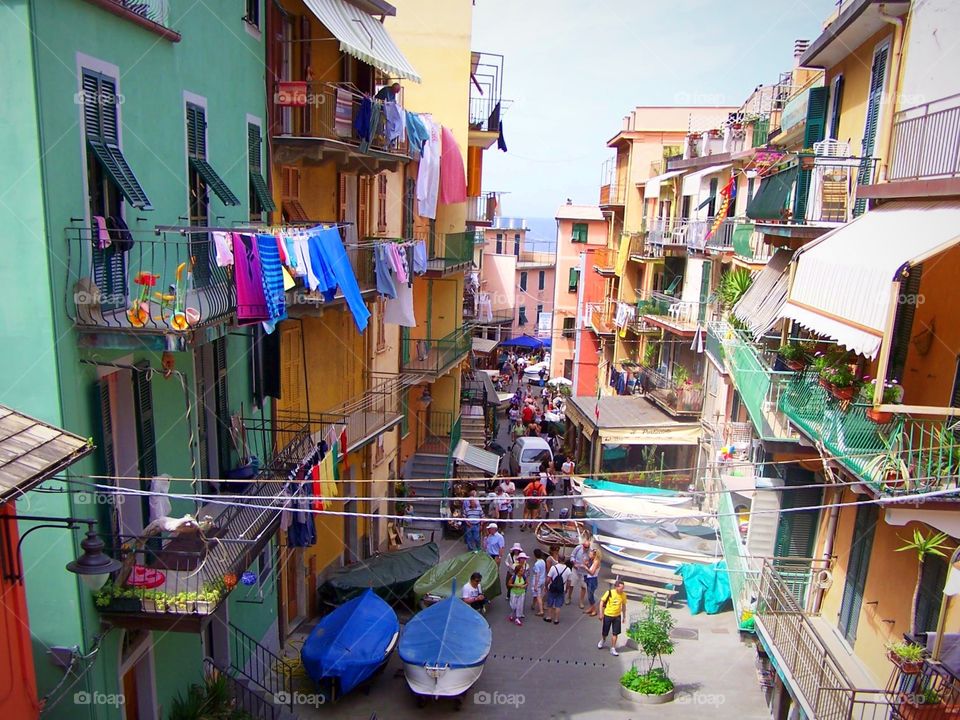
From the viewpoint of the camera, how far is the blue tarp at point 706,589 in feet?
61.8

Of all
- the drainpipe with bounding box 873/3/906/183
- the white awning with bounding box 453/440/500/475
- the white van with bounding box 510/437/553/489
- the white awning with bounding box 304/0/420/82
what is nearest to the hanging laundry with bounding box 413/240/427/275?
the white awning with bounding box 304/0/420/82

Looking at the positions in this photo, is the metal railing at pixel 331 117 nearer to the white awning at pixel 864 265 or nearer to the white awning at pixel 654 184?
the white awning at pixel 864 265

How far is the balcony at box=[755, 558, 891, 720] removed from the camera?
34.1ft

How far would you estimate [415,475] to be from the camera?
87.9 ft

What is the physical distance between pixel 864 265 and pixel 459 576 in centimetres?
1203

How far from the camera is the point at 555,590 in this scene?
18516mm

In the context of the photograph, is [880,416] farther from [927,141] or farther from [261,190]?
[261,190]

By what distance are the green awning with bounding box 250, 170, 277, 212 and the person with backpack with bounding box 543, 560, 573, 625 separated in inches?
422

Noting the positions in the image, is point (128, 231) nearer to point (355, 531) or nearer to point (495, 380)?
point (355, 531)

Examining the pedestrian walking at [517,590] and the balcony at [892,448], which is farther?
the pedestrian walking at [517,590]

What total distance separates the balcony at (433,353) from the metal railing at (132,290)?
564 inches

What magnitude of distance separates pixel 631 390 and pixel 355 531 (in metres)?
18.1

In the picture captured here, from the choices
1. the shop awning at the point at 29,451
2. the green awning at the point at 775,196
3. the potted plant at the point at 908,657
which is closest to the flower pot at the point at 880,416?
the potted plant at the point at 908,657

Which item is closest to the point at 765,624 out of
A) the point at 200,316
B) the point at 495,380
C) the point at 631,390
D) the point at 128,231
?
the point at 200,316
